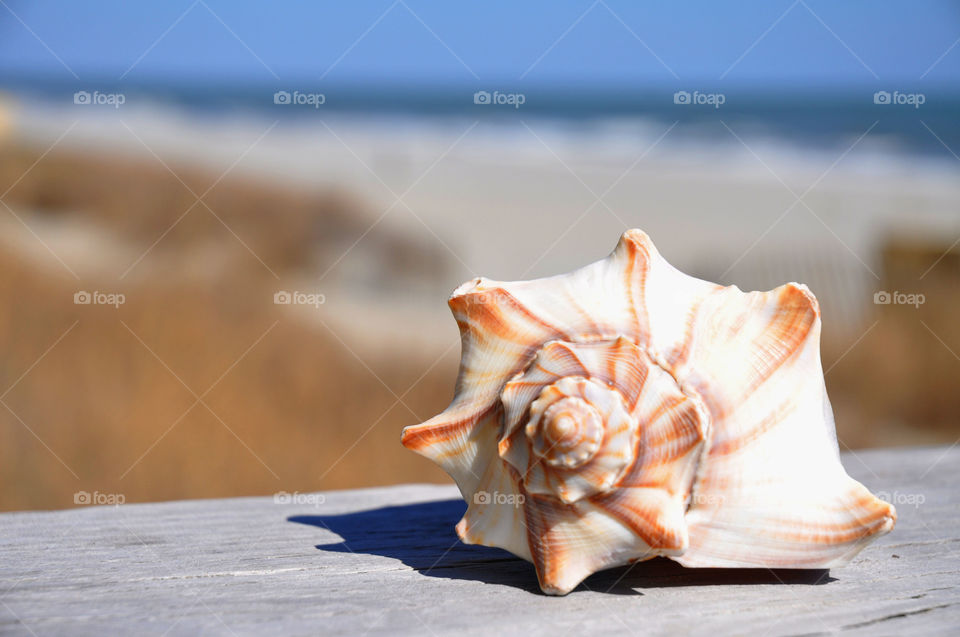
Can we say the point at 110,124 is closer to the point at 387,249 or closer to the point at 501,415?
the point at 387,249

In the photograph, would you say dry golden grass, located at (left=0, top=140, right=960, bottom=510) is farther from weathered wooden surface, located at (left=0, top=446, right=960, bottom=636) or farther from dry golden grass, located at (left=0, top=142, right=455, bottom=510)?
weathered wooden surface, located at (left=0, top=446, right=960, bottom=636)

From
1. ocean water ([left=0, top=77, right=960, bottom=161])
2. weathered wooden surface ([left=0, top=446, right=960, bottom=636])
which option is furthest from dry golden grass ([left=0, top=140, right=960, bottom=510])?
ocean water ([left=0, top=77, right=960, bottom=161])

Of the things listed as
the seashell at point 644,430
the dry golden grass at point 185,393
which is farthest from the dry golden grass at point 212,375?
the seashell at point 644,430

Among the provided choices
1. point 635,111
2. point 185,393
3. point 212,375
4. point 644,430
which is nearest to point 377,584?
point 644,430

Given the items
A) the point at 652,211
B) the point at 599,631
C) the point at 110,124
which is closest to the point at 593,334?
the point at 599,631

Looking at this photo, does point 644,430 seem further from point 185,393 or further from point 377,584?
point 185,393

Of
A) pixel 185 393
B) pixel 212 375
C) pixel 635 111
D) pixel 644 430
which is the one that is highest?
pixel 635 111

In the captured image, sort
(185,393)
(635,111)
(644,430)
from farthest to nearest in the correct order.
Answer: (635,111) < (185,393) < (644,430)
